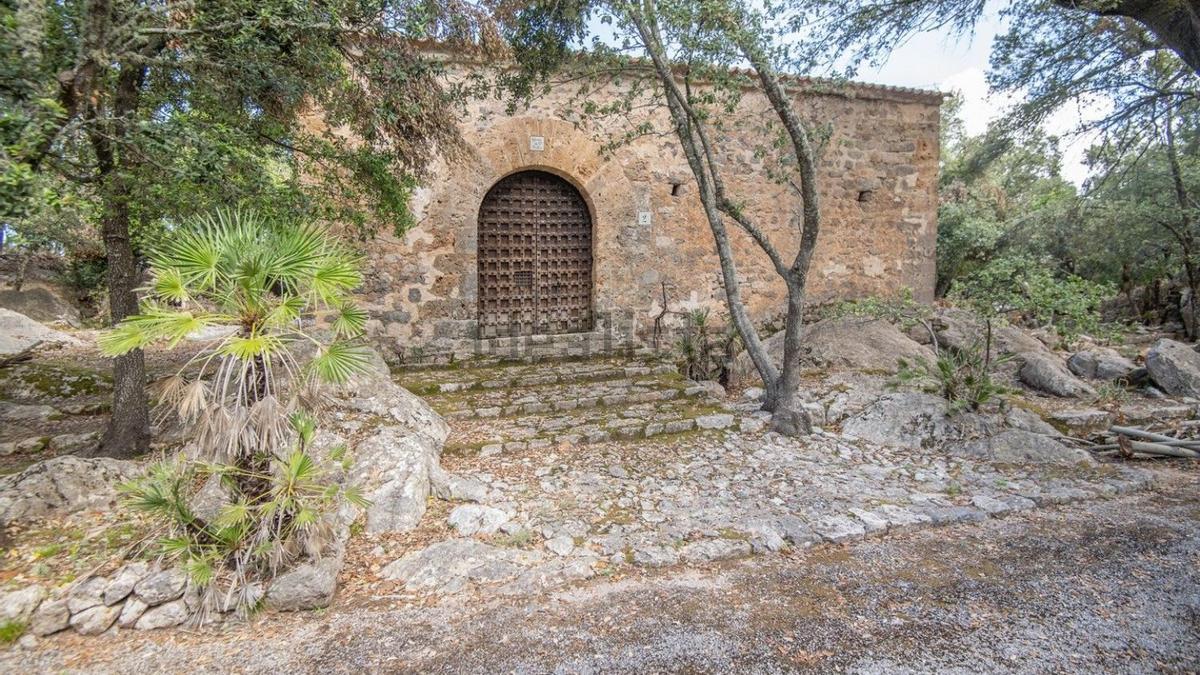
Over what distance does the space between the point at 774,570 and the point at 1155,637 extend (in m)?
1.59

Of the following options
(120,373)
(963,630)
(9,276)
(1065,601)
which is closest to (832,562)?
(963,630)

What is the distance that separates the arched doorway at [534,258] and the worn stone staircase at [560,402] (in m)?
0.86

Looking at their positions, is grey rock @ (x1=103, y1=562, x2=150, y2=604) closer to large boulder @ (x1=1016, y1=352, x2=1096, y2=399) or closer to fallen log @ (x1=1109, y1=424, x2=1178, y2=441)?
fallen log @ (x1=1109, y1=424, x2=1178, y2=441)

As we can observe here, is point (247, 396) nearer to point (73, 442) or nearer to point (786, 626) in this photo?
point (786, 626)

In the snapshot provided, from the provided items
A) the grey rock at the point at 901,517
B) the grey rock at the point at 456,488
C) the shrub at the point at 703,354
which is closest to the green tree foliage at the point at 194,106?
the grey rock at the point at 456,488

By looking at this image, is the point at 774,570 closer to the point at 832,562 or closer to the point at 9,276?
the point at 832,562

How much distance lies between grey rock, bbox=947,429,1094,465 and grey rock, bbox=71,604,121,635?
5740 mm

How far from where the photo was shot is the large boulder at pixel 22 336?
20.2ft

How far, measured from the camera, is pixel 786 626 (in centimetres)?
249

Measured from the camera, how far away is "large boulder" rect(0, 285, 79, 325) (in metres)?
8.96

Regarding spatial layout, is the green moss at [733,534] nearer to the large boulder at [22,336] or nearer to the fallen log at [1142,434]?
the fallen log at [1142,434]

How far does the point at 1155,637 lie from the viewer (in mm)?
2395

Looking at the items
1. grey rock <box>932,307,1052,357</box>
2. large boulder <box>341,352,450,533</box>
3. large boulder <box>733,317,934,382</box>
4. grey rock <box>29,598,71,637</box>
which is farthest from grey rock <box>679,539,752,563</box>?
grey rock <box>932,307,1052,357</box>

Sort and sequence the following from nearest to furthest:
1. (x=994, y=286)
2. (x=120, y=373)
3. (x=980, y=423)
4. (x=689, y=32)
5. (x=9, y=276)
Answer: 1. (x=120, y=373)
2. (x=689, y=32)
3. (x=980, y=423)
4. (x=994, y=286)
5. (x=9, y=276)
